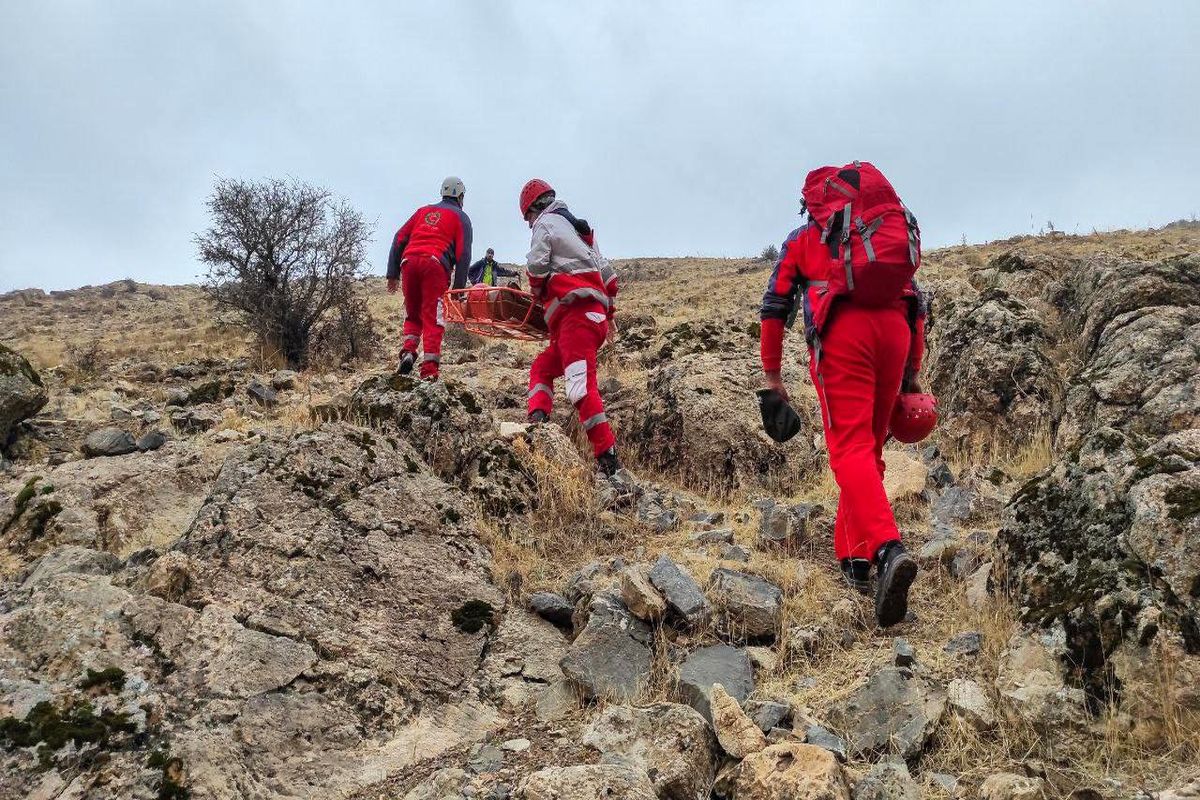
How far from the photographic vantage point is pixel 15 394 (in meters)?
5.91

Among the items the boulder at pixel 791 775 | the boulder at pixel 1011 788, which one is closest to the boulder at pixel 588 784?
the boulder at pixel 791 775

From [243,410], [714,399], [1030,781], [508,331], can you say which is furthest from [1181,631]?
[243,410]

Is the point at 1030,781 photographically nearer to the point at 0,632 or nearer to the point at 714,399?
the point at 0,632

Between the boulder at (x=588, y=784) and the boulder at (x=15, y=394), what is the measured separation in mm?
5564

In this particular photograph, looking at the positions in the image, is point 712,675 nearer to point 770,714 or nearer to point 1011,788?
point 770,714

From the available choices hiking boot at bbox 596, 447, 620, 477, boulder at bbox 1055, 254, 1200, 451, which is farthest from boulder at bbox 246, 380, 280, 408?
boulder at bbox 1055, 254, 1200, 451

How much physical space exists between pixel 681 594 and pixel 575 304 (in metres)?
2.67

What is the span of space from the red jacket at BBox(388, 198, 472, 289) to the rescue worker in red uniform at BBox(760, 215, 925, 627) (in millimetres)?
4000

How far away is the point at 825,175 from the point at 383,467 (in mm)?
2530

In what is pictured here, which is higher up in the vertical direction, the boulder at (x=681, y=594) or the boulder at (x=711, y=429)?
the boulder at (x=711, y=429)

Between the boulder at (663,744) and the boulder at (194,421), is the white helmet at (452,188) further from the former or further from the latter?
the boulder at (663,744)

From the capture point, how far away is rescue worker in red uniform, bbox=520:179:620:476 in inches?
210

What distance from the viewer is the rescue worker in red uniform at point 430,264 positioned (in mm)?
6882

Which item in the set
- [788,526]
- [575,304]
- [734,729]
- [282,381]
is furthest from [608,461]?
[282,381]
